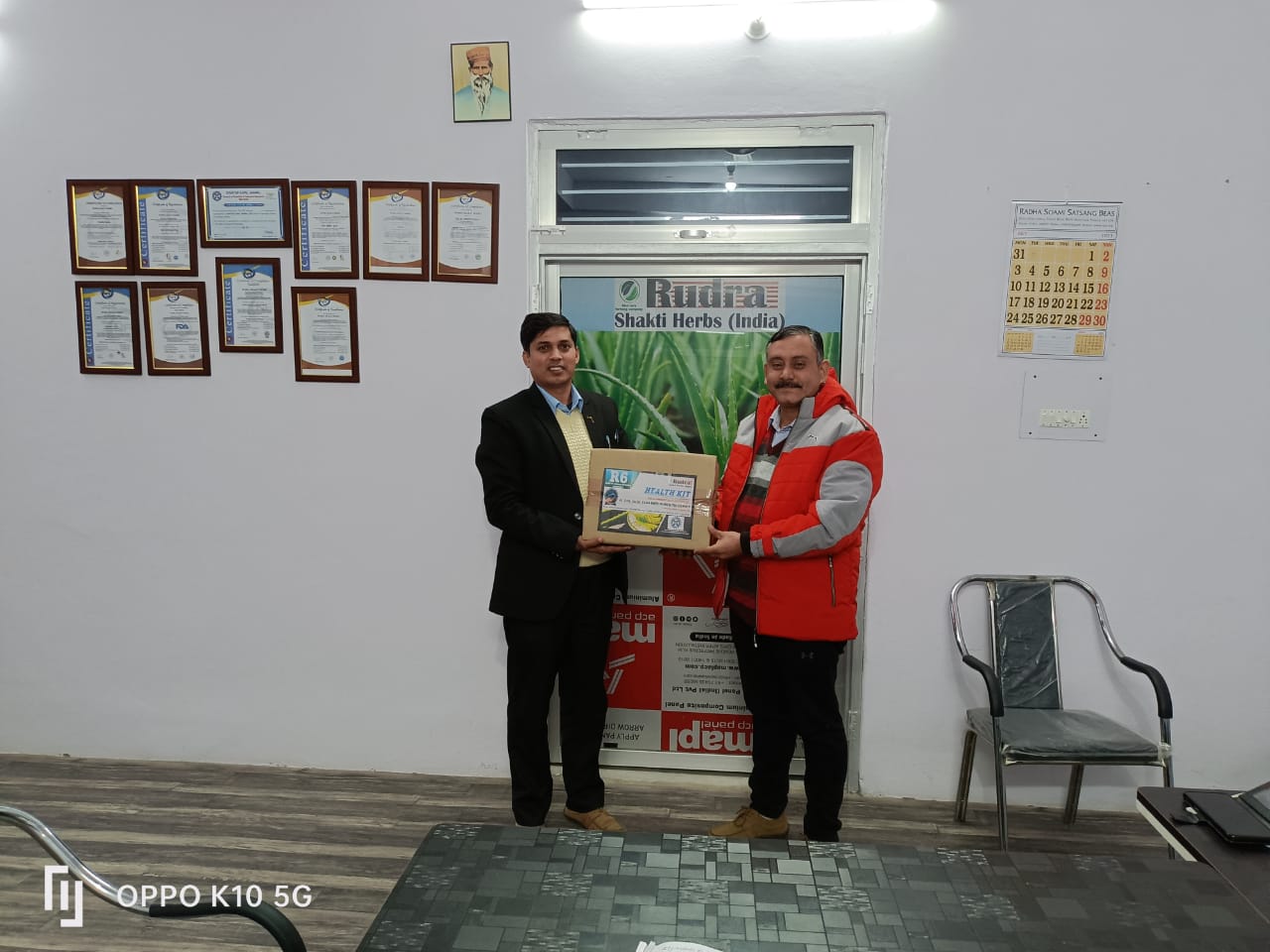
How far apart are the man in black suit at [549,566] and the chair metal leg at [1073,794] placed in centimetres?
154

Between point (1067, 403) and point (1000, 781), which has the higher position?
point (1067, 403)

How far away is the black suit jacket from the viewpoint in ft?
7.73

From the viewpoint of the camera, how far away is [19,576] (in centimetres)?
304

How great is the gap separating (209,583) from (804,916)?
104 inches

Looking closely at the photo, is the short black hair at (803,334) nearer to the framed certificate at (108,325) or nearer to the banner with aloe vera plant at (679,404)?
the banner with aloe vera plant at (679,404)

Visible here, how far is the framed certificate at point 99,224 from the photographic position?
111 inches

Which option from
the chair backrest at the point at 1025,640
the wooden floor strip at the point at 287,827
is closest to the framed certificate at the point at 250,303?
the wooden floor strip at the point at 287,827

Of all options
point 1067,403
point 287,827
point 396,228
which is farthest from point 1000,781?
point 396,228

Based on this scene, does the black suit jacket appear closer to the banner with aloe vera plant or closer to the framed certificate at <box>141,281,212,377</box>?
the banner with aloe vera plant

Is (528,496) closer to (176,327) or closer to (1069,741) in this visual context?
(176,327)

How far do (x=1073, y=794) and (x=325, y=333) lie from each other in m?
3.09

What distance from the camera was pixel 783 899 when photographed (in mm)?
1212

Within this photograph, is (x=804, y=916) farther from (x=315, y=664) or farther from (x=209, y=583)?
(x=209, y=583)

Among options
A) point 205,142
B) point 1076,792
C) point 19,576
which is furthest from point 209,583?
point 1076,792
